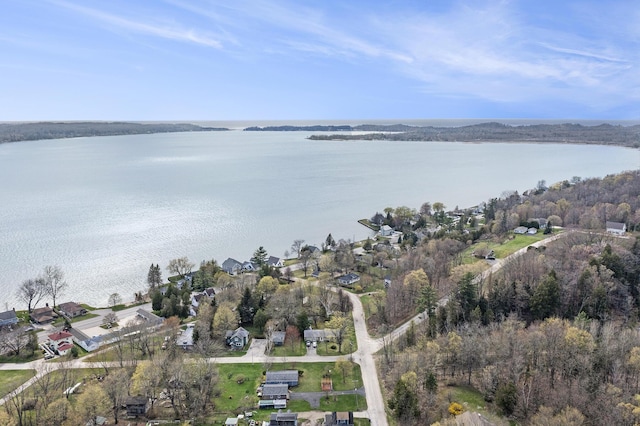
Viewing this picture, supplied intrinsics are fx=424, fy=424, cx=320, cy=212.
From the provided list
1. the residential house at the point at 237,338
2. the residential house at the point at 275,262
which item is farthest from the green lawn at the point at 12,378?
the residential house at the point at 275,262

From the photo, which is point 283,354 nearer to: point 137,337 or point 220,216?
point 137,337

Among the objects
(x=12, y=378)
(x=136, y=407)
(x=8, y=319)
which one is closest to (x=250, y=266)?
(x=8, y=319)

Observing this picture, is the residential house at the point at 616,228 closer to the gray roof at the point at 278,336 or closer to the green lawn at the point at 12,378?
the gray roof at the point at 278,336

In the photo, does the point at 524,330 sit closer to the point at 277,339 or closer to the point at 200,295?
the point at 277,339

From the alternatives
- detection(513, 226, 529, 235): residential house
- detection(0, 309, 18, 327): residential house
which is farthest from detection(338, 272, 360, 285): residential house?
detection(0, 309, 18, 327): residential house

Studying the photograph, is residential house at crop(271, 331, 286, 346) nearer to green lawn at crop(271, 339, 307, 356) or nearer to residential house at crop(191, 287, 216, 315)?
green lawn at crop(271, 339, 307, 356)
